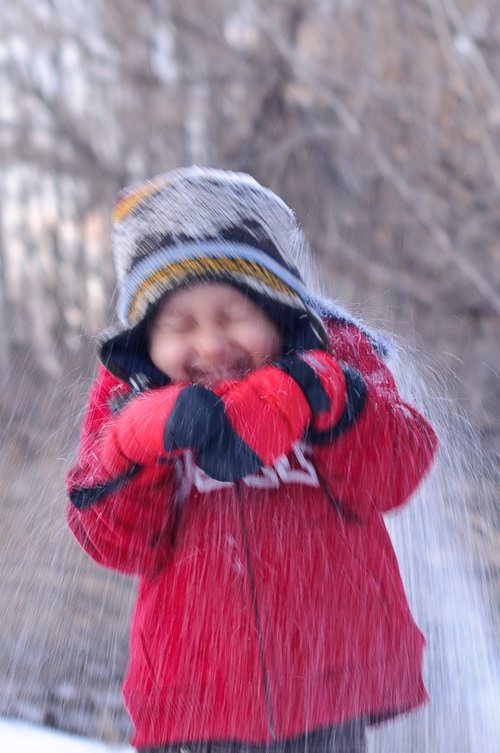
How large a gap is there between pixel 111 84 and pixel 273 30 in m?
1.29

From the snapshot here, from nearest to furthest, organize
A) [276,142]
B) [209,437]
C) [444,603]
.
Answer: [209,437] < [444,603] < [276,142]

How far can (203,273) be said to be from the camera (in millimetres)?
1552

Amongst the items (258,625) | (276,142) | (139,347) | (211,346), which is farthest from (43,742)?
(276,142)

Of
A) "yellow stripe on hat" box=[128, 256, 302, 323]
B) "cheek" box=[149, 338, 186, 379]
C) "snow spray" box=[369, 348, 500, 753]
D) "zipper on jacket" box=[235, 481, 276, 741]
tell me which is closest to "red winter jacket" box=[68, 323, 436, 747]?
"zipper on jacket" box=[235, 481, 276, 741]

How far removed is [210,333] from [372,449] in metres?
0.33

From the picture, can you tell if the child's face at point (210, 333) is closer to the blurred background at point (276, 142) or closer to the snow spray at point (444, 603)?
the snow spray at point (444, 603)

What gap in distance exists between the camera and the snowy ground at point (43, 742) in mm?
2590

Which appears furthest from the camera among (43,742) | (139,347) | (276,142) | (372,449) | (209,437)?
(276,142)

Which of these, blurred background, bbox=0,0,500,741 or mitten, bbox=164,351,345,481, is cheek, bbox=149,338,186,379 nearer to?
mitten, bbox=164,351,345,481

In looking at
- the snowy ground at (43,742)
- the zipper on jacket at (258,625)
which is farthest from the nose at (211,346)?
the snowy ground at (43,742)

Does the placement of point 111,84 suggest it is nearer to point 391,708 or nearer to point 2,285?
point 2,285

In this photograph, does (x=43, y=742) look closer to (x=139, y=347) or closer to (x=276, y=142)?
(x=139, y=347)

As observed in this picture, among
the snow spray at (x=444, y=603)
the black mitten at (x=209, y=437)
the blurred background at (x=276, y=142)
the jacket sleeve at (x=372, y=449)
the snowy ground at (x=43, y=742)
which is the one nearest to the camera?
the black mitten at (x=209, y=437)

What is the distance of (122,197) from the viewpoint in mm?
1733
